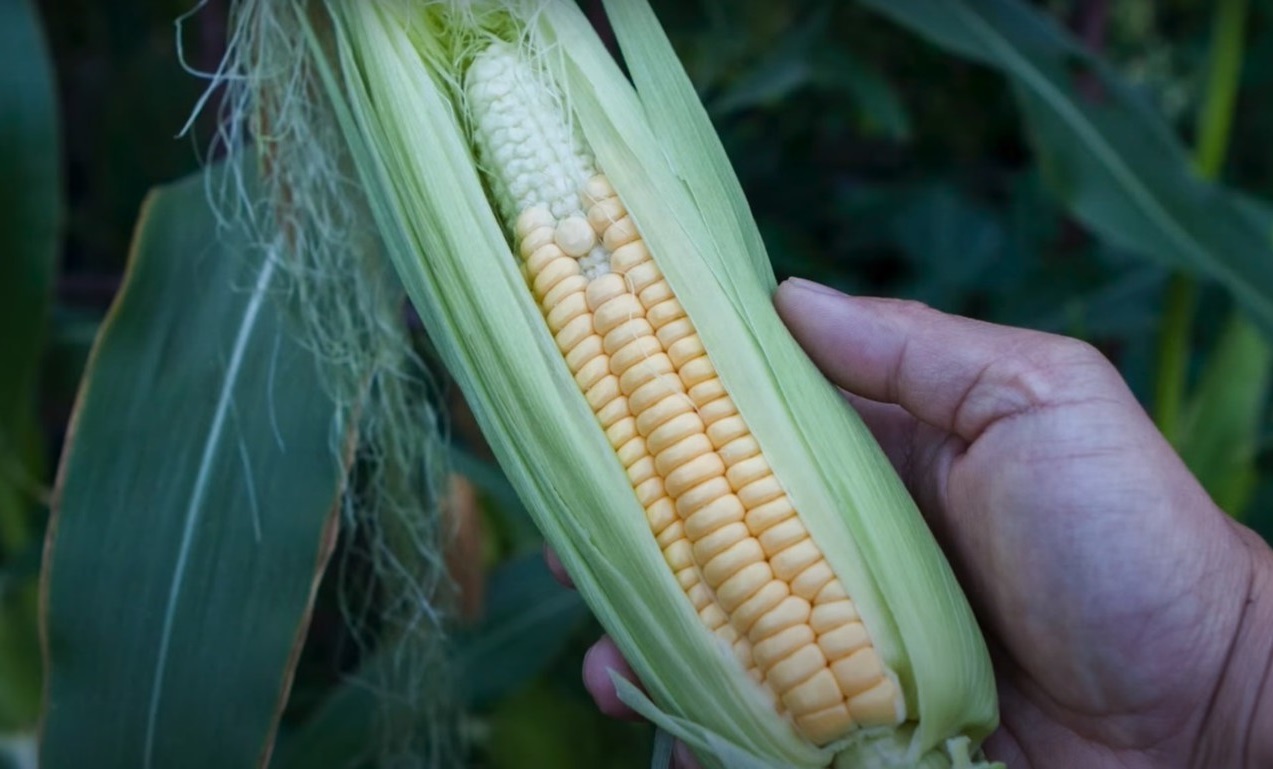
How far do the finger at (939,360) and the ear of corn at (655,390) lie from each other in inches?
2.0

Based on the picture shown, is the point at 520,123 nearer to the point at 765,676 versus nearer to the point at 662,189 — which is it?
the point at 662,189

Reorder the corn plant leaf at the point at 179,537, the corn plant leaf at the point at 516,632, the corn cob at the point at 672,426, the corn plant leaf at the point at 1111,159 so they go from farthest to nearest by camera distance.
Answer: the corn plant leaf at the point at 516,632, the corn plant leaf at the point at 1111,159, the corn plant leaf at the point at 179,537, the corn cob at the point at 672,426

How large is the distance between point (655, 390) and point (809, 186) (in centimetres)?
143

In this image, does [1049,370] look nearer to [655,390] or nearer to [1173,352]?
[655,390]

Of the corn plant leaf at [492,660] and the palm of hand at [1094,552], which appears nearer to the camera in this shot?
the palm of hand at [1094,552]

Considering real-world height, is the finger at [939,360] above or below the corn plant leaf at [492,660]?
above

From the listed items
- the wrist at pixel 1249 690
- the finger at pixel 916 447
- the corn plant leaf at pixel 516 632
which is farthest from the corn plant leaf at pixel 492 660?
the wrist at pixel 1249 690

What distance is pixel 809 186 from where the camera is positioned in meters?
2.09

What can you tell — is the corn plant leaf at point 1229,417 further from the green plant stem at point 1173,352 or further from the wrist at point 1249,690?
the wrist at point 1249,690

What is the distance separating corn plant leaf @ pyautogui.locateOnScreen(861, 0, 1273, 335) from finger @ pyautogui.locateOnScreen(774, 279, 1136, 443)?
0.45 meters

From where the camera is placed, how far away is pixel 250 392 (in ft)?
3.22

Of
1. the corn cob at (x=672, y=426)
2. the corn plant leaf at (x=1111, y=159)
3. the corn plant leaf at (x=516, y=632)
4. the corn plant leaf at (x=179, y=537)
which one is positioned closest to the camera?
the corn cob at (x=672, y=426)

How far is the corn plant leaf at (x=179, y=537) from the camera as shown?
2.97 feet

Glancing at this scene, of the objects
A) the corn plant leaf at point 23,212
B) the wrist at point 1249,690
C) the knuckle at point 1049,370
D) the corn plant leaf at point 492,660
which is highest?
the corn plant leaf at point 23,212
